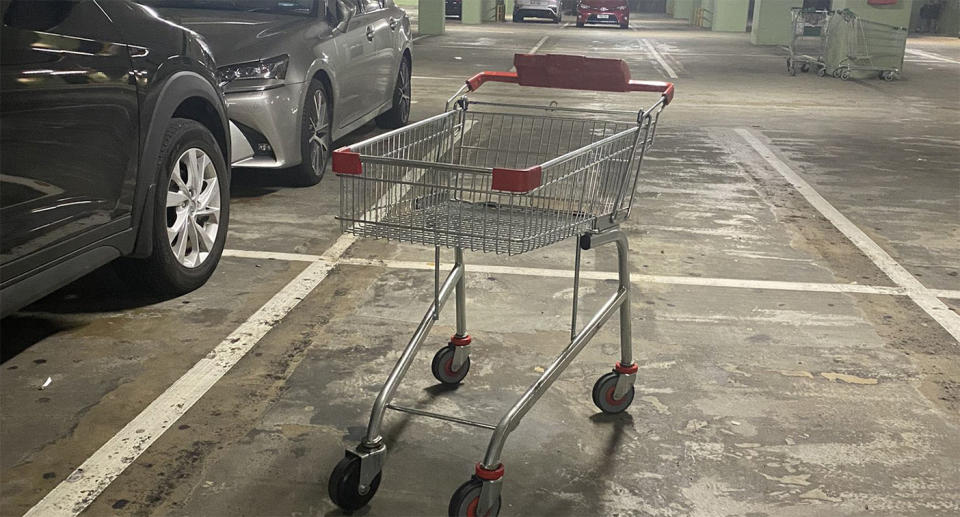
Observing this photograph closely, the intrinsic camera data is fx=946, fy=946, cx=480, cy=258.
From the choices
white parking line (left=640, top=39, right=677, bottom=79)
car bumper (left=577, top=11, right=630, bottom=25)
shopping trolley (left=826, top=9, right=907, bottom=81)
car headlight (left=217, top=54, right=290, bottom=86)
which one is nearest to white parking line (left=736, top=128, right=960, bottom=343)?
car headlight (left=217, top=54, right=290, bottom=86)

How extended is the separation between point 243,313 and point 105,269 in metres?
0.95

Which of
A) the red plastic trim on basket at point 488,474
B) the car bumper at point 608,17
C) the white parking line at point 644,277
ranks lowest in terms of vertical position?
the white parking line at point 644,277

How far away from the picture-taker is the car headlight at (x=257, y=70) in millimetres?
6043

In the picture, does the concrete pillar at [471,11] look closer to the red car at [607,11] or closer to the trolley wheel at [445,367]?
the red car at [607,11]

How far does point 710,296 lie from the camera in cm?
467

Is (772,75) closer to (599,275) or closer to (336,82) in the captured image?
(336,82)

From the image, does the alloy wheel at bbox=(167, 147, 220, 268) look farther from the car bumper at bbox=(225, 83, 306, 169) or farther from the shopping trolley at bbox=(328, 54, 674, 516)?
the shopping trolley at bbox=(328, 54, 674, 516)

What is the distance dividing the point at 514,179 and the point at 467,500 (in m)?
0.89

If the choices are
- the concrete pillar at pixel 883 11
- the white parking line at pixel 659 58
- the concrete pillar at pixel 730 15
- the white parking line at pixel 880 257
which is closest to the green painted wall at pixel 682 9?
the concrete pillar at pixel 730 15

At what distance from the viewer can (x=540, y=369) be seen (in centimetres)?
374

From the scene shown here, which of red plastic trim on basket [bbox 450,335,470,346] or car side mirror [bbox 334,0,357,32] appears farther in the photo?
car side mirror [bbox 334,0,357,32]

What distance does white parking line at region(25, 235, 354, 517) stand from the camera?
107 inches

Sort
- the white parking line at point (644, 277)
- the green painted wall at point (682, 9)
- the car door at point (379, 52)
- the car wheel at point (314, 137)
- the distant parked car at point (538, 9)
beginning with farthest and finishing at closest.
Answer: the green painted wall at point (682, 9) → the distant parked car at point (538, 9) → the car door at point (379, 52) → the car wheel at point (314, 137) → the white parking line at point (644, 277)

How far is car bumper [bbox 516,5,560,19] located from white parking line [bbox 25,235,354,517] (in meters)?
28.6
